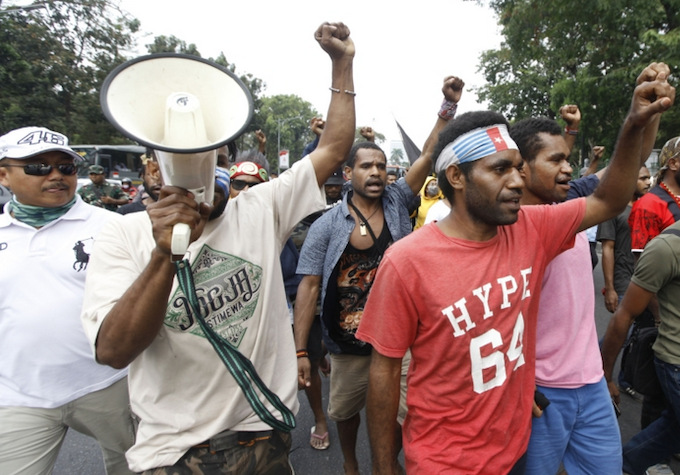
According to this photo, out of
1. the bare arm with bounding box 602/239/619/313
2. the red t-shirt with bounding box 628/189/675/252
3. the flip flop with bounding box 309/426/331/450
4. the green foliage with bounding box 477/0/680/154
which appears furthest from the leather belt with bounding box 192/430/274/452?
the green foliage with bounding box 477/0/680/154

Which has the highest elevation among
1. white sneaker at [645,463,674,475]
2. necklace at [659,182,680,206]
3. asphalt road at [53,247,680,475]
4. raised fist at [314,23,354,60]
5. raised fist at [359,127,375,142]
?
raised fist at [314,23,354,60]

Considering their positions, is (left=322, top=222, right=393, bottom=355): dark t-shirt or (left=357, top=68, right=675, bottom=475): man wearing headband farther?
(left=322, top=222, right=393, bottom=355): dark t-shirt

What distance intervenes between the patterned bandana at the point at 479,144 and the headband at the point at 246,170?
239 cm

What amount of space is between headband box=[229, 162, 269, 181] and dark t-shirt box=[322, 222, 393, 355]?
142 centimetres

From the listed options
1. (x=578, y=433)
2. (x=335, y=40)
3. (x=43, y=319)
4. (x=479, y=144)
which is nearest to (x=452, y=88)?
(x=479, y=144)

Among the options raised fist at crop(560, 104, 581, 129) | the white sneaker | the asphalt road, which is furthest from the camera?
the asphalt road

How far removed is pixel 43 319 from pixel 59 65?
25.1 meters

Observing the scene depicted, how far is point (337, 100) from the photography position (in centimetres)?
176

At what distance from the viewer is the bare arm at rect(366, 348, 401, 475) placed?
1.68 metres

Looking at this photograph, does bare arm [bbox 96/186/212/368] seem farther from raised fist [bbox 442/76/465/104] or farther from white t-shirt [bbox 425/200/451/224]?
white t-shirt [bbox 425/200/451/224]

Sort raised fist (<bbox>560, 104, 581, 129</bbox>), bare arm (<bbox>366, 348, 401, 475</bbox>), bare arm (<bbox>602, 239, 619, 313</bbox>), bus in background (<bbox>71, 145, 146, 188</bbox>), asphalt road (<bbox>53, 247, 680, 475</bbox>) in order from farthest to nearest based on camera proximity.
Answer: bus in background (<bbox>71, 145, 146, 188</bbox>), bare arm (<bbox>602, 239, 619, 313</bbox>), asphalt road (<bbox>53, 247, 680, 475</bbox>), raised fist (<bbox>560, 104, 581, 129</bbox>), bare arm (<bbox>366, 348, 401, 475</bbox>)

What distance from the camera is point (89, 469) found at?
124 inches

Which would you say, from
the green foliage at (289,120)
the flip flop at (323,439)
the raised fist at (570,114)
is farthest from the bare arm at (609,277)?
the green foliage at (289,120)

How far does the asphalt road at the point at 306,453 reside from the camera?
10.3 feet
